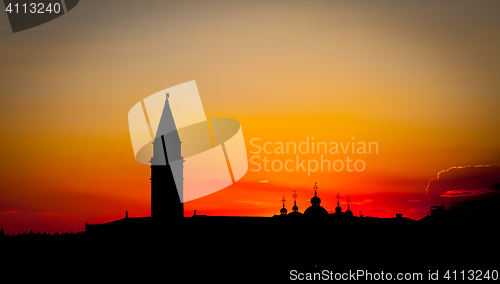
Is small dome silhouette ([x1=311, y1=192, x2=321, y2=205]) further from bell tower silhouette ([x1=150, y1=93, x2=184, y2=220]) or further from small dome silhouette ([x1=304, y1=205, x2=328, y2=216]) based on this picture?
bell tower silhouette ([x1=150, y1=93, x2=184, y2=220])

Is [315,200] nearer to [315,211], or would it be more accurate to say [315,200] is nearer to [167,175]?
[315,211]

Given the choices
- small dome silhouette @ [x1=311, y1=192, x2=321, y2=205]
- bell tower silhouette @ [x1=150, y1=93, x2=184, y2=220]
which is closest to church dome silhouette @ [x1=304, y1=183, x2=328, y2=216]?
small dome silhouette @ [x1=311, y1=192, x2=321, y2=205]

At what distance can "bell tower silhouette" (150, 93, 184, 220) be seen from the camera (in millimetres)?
67000

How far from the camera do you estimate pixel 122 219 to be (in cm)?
8575

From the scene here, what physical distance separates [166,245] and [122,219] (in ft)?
41.6

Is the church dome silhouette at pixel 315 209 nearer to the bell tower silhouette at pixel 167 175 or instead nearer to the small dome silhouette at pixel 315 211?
the small dome silhouette at pixel 315 211

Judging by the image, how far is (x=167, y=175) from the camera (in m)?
69.2

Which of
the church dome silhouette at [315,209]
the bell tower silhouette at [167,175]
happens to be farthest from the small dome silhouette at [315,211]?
the bell tower silhouette at [167,175]

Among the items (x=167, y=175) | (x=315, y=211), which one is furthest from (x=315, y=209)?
(x=167, y=175)

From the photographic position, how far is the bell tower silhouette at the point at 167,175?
67.0m

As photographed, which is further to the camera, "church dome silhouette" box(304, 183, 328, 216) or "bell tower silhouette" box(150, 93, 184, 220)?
"church dome silhouette" box(304, 183, 328, 216)

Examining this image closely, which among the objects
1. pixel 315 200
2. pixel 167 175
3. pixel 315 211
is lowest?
pixel 315 211

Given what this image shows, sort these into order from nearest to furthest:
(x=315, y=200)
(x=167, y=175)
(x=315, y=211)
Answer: (x=167, y=175) → (x=315, y=211) → (x=315, y=200)

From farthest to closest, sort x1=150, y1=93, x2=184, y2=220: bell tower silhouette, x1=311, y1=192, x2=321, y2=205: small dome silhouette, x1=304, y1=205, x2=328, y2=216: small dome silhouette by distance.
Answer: x1=311, y1=192, x2=321, y2=205: small dome silhouette, x1=304, y1=205, x2=328, y2=216: small dome silhouette, x1=150, y1=93, x2=184, y2=220: bell tower silhouette
